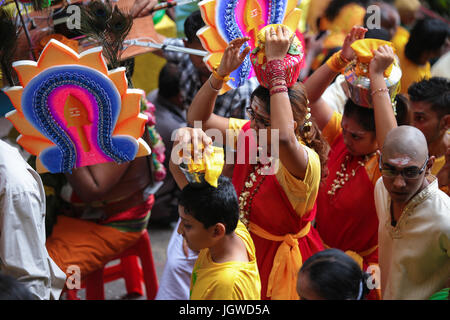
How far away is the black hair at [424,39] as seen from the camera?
4.54 meters

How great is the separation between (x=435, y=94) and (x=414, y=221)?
3.34 ft

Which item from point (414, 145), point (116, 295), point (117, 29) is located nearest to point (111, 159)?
point (117, 29)

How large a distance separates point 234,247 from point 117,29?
1.00m

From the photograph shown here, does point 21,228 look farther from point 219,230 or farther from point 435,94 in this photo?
point 435,94

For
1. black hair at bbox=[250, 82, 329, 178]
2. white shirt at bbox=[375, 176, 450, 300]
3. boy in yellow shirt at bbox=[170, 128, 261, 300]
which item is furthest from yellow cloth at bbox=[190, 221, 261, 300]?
black hair at bbox=[250, 82, 329, 178]

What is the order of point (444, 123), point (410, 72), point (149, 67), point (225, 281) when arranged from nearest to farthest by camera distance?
point (225, 281) → point (444, 123) → point (410, 72) → point (149, 67)

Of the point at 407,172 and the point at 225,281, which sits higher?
the point at 407,172

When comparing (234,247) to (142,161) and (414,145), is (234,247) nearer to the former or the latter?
(414,145)

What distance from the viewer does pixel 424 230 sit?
2066 millimetres

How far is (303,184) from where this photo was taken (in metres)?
2.28

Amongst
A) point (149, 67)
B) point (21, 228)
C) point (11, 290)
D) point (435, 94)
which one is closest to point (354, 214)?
point (435, 94)

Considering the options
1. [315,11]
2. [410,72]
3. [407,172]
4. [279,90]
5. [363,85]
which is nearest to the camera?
[407,172]

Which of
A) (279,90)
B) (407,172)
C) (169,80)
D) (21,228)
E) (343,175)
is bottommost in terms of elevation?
(169,80)

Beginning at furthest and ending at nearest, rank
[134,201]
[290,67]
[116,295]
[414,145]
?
[116,295]
[134,201]
[290,67]
[414,145]
